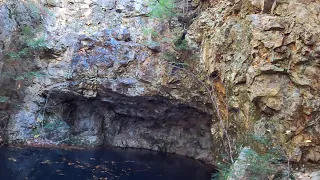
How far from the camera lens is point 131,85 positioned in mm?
10617

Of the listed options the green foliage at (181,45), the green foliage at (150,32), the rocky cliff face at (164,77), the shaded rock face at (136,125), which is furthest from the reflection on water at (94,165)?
the green foliage at (150,32)

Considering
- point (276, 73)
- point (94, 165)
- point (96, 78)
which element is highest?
point (96, 78)

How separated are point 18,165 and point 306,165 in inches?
314

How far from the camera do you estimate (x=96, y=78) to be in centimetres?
1088

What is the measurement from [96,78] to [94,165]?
323cm

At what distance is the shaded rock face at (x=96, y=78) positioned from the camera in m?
10.6

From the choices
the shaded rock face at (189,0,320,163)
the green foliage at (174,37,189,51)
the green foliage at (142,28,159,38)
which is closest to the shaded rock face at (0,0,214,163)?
the green foliage at (142,28,159,38)

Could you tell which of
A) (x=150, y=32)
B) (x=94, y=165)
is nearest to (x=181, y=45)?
(x=150, y=32)

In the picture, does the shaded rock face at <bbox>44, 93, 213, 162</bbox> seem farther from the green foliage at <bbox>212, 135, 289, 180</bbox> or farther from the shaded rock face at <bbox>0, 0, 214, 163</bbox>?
the green foliage at <bbox>212, 135, 289, 180</bbox>

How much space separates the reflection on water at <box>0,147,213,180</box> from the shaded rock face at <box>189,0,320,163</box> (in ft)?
12.5

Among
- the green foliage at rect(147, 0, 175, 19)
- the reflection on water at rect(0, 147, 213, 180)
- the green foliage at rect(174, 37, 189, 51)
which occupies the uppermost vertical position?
the green foliage at rect(147, 0, 175, 19)

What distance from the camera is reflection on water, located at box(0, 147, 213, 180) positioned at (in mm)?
8518

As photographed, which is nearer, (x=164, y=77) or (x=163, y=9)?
(x=164, y=77)

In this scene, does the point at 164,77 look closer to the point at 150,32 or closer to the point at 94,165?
the point at 150,32
